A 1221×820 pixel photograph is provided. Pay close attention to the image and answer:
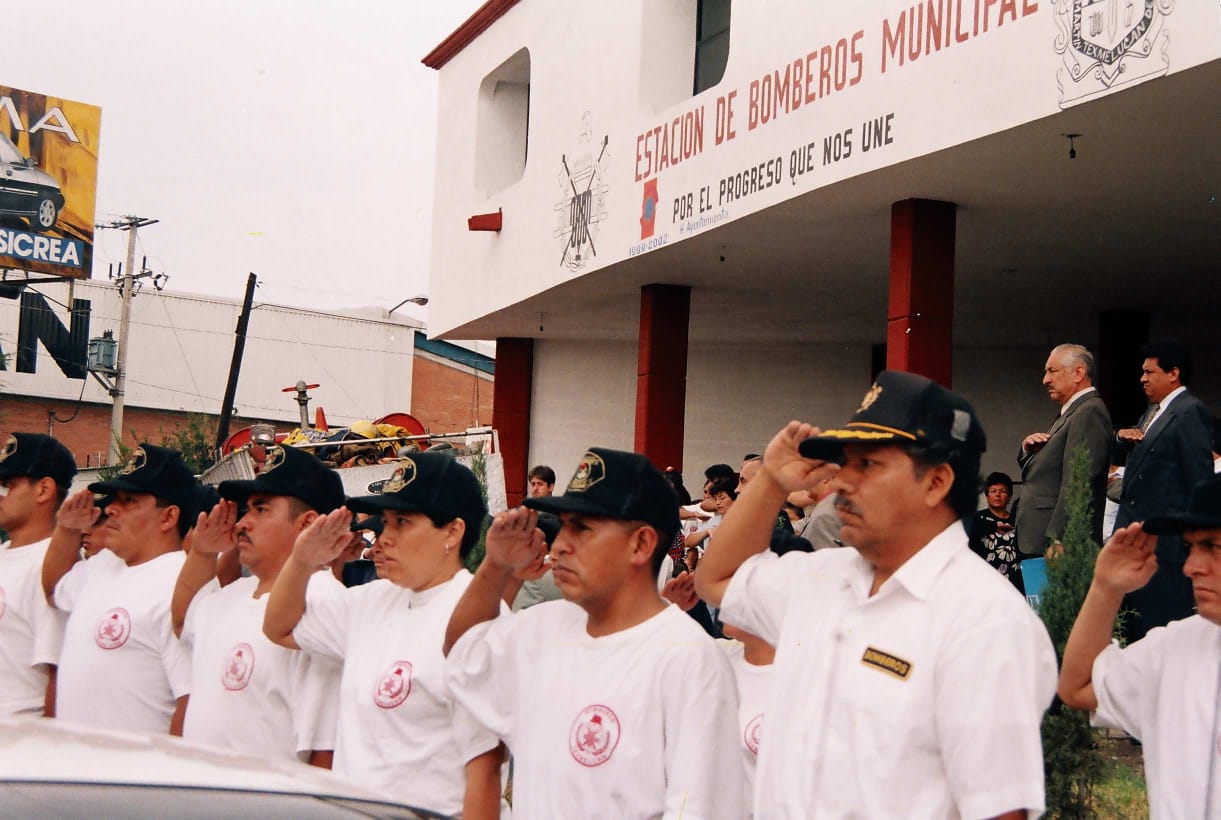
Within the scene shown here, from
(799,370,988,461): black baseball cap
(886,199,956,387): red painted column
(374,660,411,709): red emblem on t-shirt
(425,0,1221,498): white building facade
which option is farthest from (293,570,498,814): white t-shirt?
(886,199,956,387): red painted column

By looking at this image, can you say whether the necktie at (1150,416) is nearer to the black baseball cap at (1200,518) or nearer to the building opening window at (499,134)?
the black baseball cap at (1200,518)

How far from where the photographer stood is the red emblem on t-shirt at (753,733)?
15.8 ft

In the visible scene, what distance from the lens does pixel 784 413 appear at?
20.8 m

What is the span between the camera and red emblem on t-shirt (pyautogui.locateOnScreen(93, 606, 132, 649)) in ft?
19.0

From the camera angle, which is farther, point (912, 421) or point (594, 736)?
point (594, 736)

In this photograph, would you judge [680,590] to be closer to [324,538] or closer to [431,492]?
[431,492]

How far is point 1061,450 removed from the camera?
9102 millimetres

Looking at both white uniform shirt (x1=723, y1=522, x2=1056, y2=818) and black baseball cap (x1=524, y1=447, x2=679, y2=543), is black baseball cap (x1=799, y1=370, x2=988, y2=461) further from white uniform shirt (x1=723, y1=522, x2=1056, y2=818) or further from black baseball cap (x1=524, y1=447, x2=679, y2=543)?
black baseball cap (x1=524, y1=447, x2=679, y2=543)

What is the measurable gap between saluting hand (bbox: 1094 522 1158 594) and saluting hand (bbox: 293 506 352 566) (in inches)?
92.6

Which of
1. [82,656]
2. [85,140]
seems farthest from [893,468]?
[85,140]

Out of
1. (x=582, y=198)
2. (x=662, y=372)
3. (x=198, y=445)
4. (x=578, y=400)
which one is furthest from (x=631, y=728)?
(x=198, y=445)

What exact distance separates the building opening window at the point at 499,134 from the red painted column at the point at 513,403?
117 inches

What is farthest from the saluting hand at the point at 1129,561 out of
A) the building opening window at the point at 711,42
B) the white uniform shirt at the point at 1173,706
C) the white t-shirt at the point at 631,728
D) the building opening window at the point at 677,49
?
the building opening window at the point at 677,49

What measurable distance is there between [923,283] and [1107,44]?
3522 millimetres
